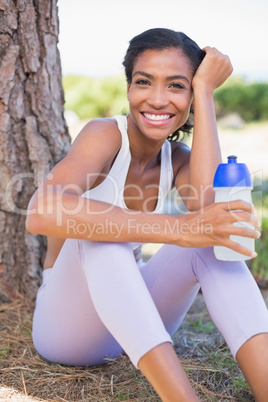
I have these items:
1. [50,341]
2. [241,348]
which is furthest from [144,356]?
[50,341]

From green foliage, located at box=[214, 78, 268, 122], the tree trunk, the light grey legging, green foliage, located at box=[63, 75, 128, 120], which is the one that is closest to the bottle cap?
the light grey legging

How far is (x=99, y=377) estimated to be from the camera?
1783mm

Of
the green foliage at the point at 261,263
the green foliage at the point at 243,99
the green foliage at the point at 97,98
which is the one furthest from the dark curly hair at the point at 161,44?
the green foliage at the point at 243,99

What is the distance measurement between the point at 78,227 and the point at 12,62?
43.9 inches

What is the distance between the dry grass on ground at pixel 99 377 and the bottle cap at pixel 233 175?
731mm

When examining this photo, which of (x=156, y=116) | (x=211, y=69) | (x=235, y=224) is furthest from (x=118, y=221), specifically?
(x=211, y=69)

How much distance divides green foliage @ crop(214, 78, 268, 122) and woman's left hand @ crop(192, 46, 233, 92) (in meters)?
12.8

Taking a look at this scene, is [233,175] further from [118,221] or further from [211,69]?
[211,69]

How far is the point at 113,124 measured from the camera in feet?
5.99

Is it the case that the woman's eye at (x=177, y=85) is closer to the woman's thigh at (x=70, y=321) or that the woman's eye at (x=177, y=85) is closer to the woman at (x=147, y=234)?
the woman at (x=147, y=234)

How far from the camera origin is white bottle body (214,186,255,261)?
4.89 feet

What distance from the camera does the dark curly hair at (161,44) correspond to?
5.80ft

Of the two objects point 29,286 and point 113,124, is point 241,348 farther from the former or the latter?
point 29,286

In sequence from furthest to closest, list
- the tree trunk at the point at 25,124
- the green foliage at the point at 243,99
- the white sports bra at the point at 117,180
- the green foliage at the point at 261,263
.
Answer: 1. the green foliage at the point at 243,99
2. the green foliage at the point at 261,263
3. the tree trunk at the point at 25,124
4. the white sports bra at the point at 117,180
